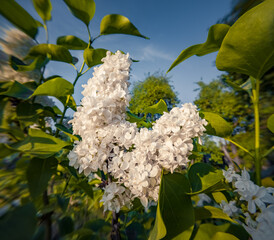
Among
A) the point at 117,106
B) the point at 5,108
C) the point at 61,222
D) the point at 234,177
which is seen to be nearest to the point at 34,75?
the point at 5,108

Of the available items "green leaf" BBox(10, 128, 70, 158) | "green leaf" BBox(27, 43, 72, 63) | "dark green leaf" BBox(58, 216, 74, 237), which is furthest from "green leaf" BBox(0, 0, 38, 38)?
"dark green leaf" BBox(58, 216, 74, 237)

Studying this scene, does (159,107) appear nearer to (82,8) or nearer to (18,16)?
(82,8)

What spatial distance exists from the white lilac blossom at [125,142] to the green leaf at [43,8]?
32cm

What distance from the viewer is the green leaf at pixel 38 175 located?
1.18ft

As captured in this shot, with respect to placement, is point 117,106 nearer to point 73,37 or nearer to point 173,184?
point 173,184

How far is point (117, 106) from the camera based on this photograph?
17.3 inches

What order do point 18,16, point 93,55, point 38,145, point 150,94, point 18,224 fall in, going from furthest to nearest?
point 150,94 → point 93,55 → point 18,16 → point 38,145 → point 18,224

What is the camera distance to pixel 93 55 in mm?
557

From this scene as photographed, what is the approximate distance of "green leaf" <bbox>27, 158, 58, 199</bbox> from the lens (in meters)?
0.36

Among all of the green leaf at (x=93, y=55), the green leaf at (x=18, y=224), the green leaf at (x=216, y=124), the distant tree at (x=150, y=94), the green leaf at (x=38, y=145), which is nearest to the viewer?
the green leaf at (x=18, y=224)

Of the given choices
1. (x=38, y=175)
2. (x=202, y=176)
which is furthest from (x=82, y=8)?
(x=202, y=176)

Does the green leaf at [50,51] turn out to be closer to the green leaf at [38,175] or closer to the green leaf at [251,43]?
the green leaf at [38,175]

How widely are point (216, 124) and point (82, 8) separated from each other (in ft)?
1.82

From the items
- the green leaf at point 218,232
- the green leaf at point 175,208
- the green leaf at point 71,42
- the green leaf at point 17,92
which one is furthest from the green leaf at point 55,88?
the green leaf at point 218,232
